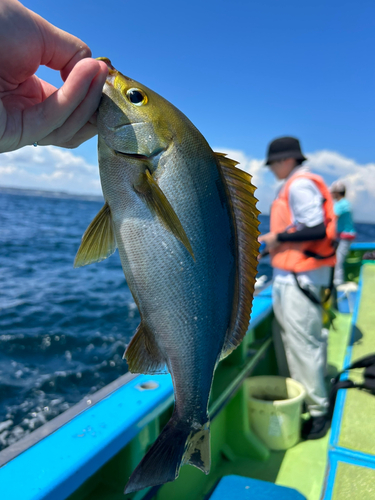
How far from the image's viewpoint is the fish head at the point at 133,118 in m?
1.05

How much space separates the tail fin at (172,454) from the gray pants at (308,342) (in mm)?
2443

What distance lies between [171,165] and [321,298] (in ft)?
9.47

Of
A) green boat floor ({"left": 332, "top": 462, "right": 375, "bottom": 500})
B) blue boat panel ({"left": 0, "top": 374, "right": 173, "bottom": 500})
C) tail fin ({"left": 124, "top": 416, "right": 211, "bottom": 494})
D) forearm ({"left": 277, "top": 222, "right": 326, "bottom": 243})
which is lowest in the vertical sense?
green boat floor ({"left": 332, "top": 462, "right": 375, "bottom": 500})

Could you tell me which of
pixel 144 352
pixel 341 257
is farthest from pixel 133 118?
pixel 341 257

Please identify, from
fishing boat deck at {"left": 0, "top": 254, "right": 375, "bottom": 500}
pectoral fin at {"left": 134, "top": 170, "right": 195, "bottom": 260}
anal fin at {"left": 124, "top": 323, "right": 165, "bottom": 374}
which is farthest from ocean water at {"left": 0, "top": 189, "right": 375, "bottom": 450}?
pectoral fin at {"left": 134, "top": 170, "right": 195, "bottom": 260}

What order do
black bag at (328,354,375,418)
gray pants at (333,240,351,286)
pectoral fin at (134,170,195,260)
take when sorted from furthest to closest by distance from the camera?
gray pants at (333,240,351,286) < black bag at (328,354,375,418) < pectoral fin at (134,170,195,260)

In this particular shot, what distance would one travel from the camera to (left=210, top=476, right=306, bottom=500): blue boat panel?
1.94 metres

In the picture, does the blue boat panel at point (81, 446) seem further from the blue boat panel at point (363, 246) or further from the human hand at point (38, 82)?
the blue boat panel at point (363, 246)

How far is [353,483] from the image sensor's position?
74.1 inches

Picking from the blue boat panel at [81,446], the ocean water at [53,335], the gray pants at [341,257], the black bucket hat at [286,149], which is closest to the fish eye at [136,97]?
the blue boat panel at [81,446]

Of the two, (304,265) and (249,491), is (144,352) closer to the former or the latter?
(249,491)

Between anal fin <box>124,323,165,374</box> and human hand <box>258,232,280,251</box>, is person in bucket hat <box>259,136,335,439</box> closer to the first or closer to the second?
human hand <box>258,232,280,251</box>

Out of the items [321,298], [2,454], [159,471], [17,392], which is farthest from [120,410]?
[17,392]

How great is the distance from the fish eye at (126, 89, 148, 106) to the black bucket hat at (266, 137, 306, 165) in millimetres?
2713
